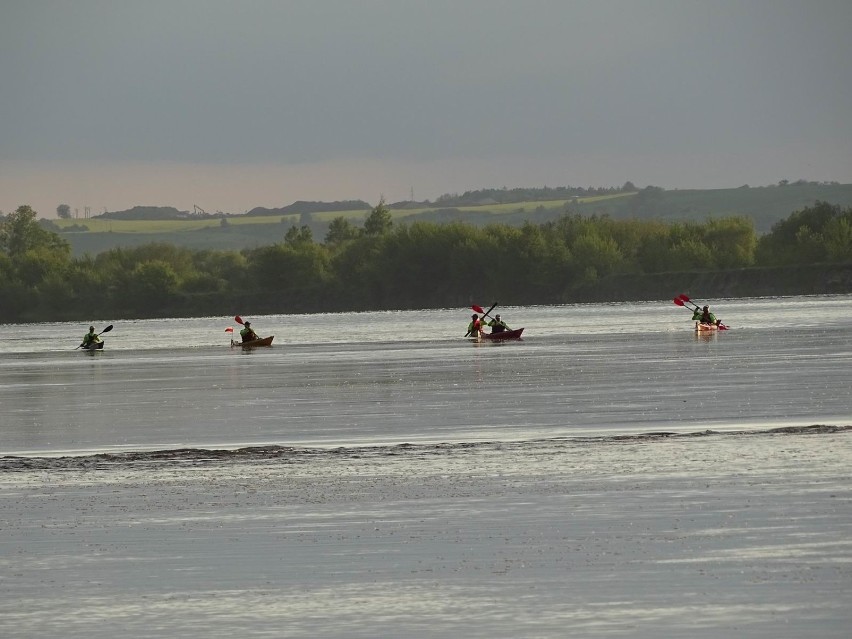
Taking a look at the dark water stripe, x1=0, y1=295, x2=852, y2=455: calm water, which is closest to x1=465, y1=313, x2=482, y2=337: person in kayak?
x1=0, y1=295, x2=852, y2=455: calm water

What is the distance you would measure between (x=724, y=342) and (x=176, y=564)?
5498 cm

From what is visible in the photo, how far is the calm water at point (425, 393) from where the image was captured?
2953 centimetres

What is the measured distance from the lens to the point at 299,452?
2611 cm

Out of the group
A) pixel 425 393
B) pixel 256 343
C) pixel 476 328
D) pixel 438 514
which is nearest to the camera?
pixel 438 514

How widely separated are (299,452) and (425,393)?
48.9ft

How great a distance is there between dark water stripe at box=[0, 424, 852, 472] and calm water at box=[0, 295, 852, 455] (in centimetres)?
87

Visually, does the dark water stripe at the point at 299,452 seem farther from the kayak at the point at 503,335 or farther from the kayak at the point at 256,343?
the kayak at the point at 256,343

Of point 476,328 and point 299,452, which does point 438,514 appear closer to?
point 299,452

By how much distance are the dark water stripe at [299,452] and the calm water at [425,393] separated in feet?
2.86

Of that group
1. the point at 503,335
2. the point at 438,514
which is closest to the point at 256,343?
the point at 503,335

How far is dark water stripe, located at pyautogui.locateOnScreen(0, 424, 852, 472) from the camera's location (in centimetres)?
2536

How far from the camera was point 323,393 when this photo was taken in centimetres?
4216

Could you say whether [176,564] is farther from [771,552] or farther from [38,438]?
[38,438]

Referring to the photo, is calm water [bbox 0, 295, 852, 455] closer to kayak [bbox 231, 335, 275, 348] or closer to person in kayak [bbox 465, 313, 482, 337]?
person in kayak [bbox 465, 313, 482, 337]
